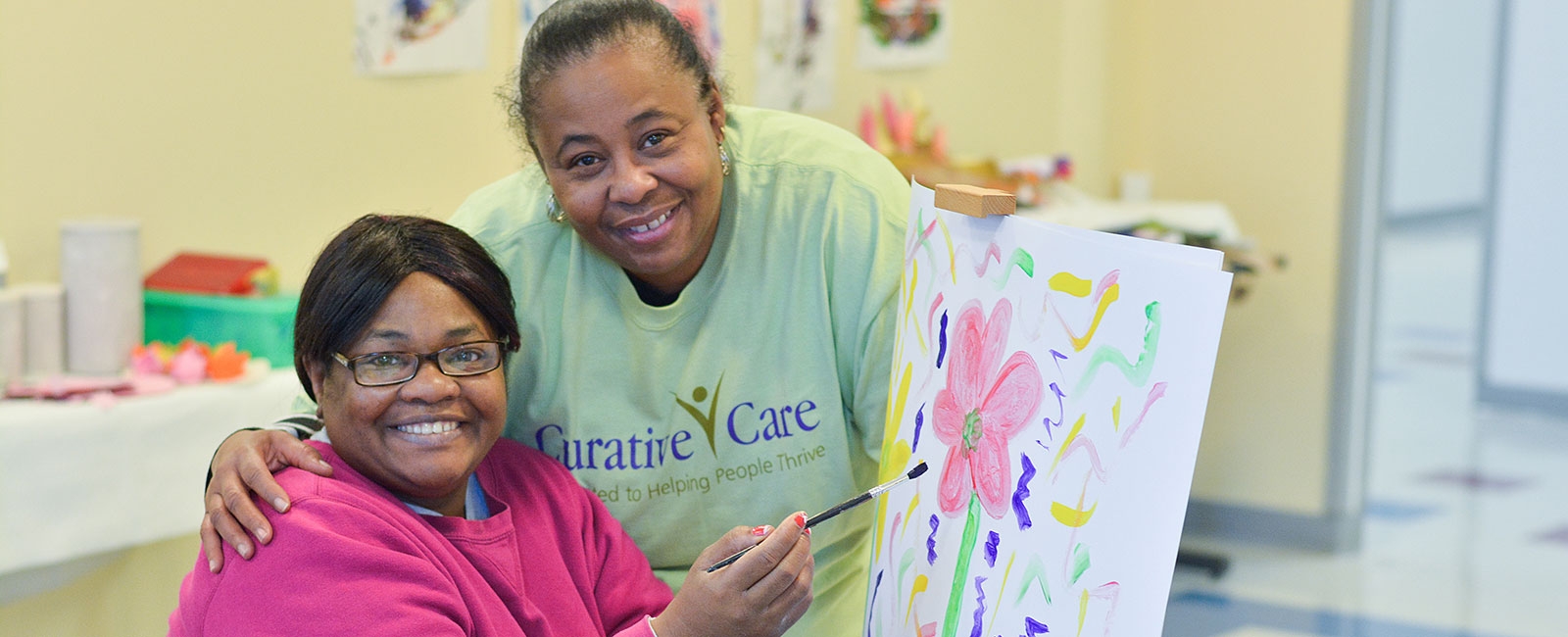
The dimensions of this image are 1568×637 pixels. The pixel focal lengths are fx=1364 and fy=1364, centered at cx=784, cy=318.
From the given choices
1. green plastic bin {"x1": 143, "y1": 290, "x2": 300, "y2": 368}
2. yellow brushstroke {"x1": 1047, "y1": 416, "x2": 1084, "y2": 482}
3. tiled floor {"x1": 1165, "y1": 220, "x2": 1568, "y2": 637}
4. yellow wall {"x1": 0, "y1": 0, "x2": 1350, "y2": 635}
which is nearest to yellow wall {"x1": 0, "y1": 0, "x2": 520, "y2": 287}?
yellow wall {"x1": 0, "y1": 0, "x2": 1350, "y2": 635}

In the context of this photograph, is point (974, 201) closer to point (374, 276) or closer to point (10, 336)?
point (374, 276)

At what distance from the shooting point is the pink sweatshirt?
44.3 inches

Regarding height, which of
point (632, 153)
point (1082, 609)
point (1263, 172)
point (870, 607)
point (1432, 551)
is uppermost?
point (1263, 172)

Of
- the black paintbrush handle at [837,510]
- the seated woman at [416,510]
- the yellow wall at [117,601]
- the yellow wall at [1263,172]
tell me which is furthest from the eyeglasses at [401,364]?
the yellow wall at [1263,172]

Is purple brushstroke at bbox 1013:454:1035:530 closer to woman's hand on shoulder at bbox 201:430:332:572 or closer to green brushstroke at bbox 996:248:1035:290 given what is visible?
green brushstroke at bbox 996:248:1035:290

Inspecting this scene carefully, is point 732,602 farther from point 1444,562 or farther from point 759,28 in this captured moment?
point 1444,562

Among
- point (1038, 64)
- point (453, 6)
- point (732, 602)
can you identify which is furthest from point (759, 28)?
point (732, 602)

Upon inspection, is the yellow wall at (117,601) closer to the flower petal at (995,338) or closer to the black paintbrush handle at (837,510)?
the black paintbrush handle at (837,510)

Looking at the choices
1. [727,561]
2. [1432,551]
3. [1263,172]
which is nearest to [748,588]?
[727,561]

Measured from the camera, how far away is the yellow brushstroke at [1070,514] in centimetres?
102

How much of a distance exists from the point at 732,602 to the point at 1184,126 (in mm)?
3447

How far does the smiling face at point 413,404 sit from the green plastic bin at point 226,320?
0.91 meters

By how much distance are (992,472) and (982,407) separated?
0.20 feet

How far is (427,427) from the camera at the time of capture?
126 centimetres
